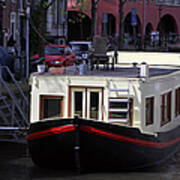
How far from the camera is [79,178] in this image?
15148mm

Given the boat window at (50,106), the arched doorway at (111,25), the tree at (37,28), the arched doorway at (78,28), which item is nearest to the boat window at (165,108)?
the boat window at (50,106)

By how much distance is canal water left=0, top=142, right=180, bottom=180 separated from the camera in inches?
603

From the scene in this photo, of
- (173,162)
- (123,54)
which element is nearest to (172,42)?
(123,54)

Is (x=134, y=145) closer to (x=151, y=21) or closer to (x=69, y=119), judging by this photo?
(x=69, y=119)

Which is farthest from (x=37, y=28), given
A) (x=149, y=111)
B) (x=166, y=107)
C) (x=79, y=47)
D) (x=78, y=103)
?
(x=78, y=103)

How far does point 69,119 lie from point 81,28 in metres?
44.0

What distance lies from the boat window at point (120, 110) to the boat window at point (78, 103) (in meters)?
0.70

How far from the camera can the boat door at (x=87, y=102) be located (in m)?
15.4

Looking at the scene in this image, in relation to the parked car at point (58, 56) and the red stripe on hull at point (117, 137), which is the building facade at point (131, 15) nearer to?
the parked car at point (58, 56)

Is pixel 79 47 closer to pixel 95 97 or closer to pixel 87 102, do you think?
pixel 95 97

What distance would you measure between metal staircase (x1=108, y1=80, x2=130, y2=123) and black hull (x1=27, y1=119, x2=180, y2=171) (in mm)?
353

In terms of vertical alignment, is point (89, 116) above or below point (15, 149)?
above

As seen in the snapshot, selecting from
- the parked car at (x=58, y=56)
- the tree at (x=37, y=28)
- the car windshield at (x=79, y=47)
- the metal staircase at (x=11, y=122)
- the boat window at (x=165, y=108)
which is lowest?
the metal staircase at (x=11, y=122)

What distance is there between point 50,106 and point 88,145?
4.80 feet
